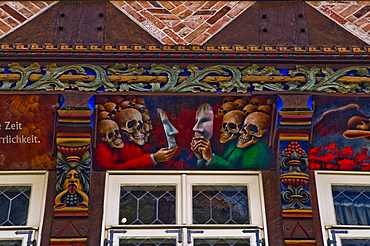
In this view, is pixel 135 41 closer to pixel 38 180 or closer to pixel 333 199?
pixel 38 180

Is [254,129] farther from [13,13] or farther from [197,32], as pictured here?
[13,13]

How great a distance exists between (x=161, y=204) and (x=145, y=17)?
1.64 m

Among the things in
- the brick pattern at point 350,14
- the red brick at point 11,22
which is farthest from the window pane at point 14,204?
the brick pattern at point 350,14

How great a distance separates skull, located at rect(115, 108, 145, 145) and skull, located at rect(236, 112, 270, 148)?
0.74 m

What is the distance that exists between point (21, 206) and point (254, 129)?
70.8 inches

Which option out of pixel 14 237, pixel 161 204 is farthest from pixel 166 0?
pixel 14 237

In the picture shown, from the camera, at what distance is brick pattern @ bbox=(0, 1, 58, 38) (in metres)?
6.93

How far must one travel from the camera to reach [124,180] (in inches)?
252

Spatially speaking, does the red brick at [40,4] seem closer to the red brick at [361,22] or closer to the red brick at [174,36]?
the red brick at [174,36]

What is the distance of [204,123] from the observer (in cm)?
646

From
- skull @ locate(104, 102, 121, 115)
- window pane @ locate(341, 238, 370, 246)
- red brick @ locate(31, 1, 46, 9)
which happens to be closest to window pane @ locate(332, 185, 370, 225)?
window pane @ locate(341, 238, 370, 246)

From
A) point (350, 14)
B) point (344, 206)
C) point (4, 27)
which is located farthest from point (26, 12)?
point (344, 206)

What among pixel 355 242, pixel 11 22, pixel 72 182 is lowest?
pixel 355 242

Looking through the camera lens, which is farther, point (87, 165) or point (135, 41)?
point (135, 41)
